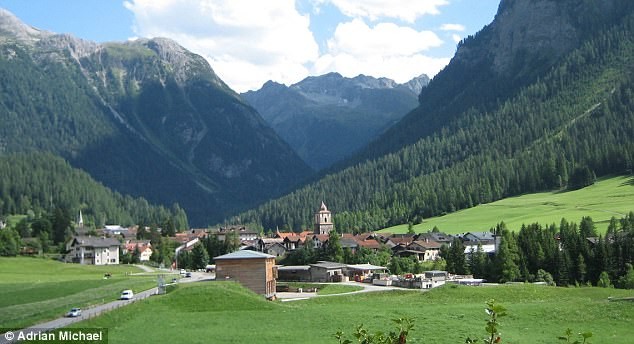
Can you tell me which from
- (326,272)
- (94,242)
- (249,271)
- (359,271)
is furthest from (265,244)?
(249,271)

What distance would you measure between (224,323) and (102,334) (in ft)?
40.7

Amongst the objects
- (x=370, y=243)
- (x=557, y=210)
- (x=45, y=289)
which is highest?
(x=557, y=210)

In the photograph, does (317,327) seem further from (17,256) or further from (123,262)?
(123,262)

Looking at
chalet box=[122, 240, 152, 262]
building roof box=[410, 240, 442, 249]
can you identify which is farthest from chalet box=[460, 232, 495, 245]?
chalet box=[122, 240, 152, 262]

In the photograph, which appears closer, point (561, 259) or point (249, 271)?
point (249, 271)

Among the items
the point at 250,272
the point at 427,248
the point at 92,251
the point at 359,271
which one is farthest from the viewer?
the point at 92,251

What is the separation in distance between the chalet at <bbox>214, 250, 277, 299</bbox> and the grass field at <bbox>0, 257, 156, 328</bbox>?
921 centimetres

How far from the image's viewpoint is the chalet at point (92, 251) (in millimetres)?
154625

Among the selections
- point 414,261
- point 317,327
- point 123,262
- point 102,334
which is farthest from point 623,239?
point 123,262

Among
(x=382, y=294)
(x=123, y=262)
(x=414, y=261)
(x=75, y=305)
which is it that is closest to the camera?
(x=75, y=305)

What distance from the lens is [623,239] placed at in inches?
4161

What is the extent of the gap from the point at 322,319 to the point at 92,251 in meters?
113

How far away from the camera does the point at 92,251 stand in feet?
516

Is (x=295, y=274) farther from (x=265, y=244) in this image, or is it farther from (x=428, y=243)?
(x=428, y=243)
